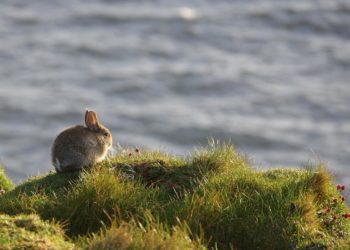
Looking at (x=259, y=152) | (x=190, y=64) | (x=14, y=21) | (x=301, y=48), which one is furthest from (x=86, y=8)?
(x=259, y=152)

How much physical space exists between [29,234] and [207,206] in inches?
97.4

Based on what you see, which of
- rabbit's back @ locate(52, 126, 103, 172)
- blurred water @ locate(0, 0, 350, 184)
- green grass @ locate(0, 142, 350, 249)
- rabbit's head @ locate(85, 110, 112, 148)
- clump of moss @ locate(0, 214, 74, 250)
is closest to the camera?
clump of moss @ locate(0, 214, 74, 250)

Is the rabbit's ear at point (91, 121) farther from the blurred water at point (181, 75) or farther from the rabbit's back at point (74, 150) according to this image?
the blurred water at point (181, 75)

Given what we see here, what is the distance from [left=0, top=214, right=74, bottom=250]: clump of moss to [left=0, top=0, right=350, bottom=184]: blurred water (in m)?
17.5

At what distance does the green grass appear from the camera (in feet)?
34.0

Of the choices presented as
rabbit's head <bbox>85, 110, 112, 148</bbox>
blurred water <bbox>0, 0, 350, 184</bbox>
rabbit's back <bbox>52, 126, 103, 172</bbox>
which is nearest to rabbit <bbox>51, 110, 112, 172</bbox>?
rabbit's back <bbox>52, 126, 103, 172</bbox>

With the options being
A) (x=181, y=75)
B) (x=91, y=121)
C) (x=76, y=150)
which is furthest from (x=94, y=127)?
(x=181, y=75)

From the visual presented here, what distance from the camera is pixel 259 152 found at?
98.2 feet

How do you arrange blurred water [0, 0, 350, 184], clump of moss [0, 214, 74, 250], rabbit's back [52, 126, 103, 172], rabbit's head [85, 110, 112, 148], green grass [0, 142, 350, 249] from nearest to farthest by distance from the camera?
clump of moss [0, 214, 74, 250] → green grass [0, 142, 350, 249] → rabbit's back [52, 126, 103, 172] → rabbit's head [85, 110, 112, 148] → blurred water [0, 0, 350, 184]

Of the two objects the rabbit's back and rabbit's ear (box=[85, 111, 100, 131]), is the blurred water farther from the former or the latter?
the rabbit's back

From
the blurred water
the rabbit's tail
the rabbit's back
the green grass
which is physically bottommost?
the blurred water

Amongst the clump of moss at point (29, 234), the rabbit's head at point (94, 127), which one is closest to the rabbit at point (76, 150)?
the rabbit's head at point (94, 127)

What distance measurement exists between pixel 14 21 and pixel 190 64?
9.59 metres

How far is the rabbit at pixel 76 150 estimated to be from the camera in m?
11.3
